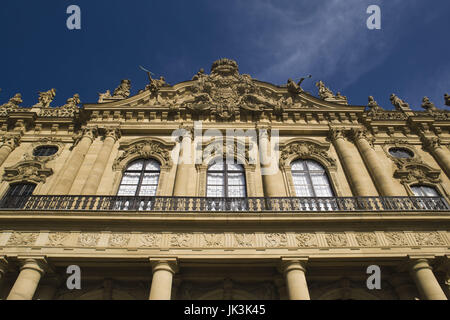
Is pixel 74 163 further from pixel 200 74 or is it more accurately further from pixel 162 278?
pixel 200 74

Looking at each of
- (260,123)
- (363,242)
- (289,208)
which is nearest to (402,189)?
(363,242)

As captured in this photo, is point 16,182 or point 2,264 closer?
point 2,264

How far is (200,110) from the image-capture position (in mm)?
12938

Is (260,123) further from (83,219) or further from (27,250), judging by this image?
(27,250)

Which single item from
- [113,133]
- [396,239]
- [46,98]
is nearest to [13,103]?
[46,98]

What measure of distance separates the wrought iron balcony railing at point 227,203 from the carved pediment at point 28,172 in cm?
255

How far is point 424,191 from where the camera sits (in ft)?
35.8

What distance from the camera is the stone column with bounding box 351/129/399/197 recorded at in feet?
31.8

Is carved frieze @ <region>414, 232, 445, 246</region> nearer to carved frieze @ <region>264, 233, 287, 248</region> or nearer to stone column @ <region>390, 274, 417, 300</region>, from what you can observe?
stone column @ <region>390, 274, 417, 300</region>

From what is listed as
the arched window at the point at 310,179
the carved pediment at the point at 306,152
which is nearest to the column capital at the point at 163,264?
the arched window at the point at 310,179

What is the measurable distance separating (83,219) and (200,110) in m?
7.08

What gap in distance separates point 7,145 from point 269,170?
11.3 meters

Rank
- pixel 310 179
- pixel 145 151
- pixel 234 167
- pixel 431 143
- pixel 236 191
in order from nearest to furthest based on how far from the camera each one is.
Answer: pixel 236 191 → pixel 310 179 → pixel 234 167 → pixel 145 151 → pixel 431 143

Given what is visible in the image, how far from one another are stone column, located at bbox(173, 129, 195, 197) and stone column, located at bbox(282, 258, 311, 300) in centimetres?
407
